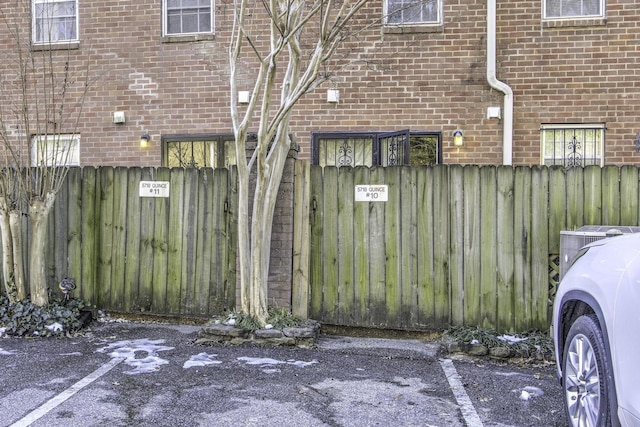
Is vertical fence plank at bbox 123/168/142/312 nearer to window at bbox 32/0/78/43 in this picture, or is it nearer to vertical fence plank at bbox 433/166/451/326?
vertical fence plank at bbox 433/166/451/326

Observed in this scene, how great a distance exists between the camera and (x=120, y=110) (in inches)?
365

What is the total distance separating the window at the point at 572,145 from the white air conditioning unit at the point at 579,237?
3.38 meters

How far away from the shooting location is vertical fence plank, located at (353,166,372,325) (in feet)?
20.1

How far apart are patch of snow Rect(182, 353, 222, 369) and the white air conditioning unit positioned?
124 inches

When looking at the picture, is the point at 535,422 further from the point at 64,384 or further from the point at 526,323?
the point at 64,384

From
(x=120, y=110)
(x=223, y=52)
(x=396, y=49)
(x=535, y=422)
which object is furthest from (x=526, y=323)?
(x=120, y=110)

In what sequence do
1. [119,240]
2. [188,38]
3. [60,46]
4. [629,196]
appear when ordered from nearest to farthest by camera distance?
[629,196]
[119,240]
[188,38]
[60,46]

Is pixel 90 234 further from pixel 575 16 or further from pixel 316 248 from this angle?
pixel 575 16

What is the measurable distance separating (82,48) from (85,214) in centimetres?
392

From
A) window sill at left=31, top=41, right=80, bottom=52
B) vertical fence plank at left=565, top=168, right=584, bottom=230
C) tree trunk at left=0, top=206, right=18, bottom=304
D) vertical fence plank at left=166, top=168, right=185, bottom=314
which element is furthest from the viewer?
window sill at left=31, top=41, right=80, bottom=52

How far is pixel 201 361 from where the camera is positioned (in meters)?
5.09

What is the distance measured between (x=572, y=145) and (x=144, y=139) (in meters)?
6.49

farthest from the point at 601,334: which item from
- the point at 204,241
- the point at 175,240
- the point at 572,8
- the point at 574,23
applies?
the point at 572,8

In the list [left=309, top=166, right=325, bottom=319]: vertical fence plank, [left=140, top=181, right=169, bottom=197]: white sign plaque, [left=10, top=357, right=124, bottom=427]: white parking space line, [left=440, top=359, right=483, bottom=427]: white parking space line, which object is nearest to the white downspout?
[left=309, top=166, right=325, bottom=319]: vertical fence plank
